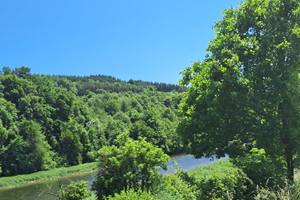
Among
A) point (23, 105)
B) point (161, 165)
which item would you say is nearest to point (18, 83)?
point (23, 105)

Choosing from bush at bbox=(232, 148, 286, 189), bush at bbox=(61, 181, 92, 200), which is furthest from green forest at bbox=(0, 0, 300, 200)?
bush at bbox=(61, 181, 92, 200)

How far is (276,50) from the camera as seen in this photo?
13398mm

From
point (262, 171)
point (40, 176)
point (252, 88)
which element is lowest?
point (40, 176)

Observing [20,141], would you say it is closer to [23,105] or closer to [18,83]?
[23,105]

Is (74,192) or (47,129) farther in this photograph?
(47,129)

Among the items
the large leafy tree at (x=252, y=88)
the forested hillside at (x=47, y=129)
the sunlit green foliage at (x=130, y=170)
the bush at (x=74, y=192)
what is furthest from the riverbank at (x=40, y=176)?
the large leafy tree at (x=252, y=88)

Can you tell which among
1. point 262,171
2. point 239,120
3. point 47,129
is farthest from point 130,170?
point 47,129

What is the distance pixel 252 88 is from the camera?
1369 cm

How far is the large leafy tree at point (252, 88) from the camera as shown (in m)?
13.0

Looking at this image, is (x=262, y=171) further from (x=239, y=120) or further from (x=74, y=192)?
(x=74, y=192)

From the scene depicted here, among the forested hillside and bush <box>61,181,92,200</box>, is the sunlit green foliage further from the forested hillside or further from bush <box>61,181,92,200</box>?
the forested hillside

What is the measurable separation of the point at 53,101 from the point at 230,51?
89.1m

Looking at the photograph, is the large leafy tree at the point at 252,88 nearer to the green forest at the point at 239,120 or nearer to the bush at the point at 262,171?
the green forest at the point at 239,120

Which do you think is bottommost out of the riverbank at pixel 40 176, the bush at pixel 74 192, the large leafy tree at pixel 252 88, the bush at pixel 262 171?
the riverbank at pixel 40 176
